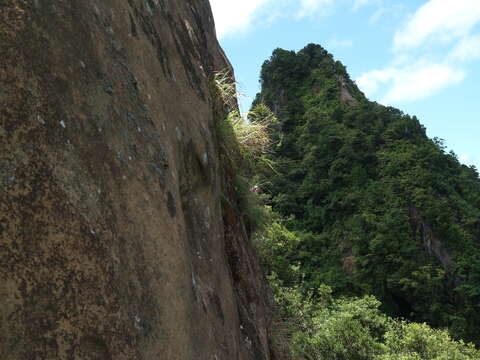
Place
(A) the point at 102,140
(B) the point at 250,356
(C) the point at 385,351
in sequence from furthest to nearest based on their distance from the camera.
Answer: (C) the point at 385,351 → (B) the point at 250,356 → (A) the point at 102,140

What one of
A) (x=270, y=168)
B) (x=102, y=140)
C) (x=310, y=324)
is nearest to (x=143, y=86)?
(x=102, y=140)

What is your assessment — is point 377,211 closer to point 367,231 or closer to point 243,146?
point 367,231

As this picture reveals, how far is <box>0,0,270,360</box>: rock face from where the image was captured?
1.55 metres

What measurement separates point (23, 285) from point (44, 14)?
41.4 inches

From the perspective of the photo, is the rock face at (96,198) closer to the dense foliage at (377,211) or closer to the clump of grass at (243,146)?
the clump of grass at (243,146)

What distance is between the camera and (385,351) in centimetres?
1580

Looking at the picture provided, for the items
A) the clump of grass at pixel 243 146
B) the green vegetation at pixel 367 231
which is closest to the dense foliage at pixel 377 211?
the green vegetation at pixel 367 231

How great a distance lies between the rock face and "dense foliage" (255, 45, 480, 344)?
1597 centimetres

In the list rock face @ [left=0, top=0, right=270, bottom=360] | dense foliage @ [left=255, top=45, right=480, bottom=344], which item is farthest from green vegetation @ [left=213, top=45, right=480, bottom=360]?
rock face @ [left=0, top=0, right=270, bottom=360]

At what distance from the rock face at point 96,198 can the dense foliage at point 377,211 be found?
52.4 feet

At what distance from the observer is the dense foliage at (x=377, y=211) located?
2764cm

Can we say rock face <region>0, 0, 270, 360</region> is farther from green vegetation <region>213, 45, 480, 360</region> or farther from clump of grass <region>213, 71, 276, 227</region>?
green vegetation <region>213, 45, 480, 360</region>

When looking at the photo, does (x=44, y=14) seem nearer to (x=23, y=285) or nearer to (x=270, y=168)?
(x=23, y=285)

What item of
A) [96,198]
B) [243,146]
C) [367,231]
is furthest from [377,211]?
[96,198]
